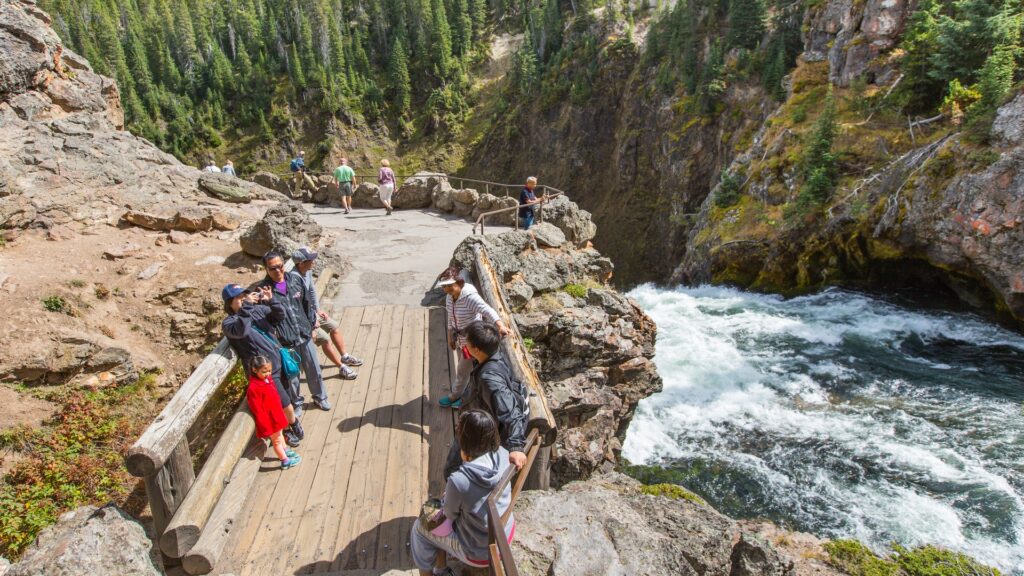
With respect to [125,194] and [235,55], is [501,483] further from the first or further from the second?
[235,55]

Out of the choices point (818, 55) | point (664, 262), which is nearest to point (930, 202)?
point (818, 55)

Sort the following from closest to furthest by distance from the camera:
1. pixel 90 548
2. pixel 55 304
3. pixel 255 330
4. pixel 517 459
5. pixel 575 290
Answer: pixel 90 548, pixel 517 459, pixel 255 330, pixel 55 304, pixel 575 290

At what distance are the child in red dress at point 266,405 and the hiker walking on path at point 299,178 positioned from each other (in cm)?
1876

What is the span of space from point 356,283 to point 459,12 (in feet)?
256

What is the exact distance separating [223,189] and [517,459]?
15.5 m

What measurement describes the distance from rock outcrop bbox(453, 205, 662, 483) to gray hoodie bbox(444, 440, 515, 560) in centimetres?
503

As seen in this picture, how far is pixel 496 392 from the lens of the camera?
4.17m

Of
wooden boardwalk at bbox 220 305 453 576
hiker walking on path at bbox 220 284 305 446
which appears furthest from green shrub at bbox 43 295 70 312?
hiker walking on path at bbox 220 284 305 446

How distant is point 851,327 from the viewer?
1532cm

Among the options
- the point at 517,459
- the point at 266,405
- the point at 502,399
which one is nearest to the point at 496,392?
the point at 502,399

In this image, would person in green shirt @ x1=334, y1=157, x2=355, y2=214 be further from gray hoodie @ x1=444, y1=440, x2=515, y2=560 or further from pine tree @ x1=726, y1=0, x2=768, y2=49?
pine tree @ x1=726, y1=0, x2=768, y2=49

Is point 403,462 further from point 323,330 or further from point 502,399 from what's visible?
point 323,330

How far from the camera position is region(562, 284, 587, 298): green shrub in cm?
1039

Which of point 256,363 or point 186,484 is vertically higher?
point 256,363
